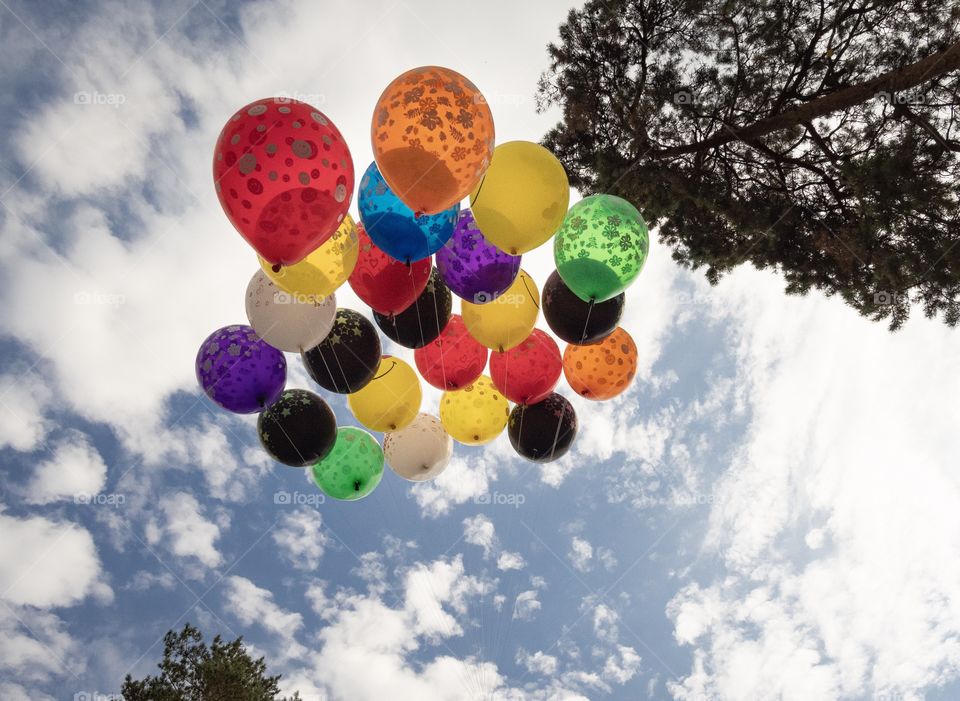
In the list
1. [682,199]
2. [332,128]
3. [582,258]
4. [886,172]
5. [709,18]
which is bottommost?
[332,128]

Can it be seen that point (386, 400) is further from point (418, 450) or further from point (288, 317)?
point (288, 317)

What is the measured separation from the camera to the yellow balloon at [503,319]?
15.2 feet

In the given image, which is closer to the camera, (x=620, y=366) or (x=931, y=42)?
(x=931, y=42)

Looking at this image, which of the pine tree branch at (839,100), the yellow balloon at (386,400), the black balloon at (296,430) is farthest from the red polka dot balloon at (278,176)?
the pine tree branch at (839,100)

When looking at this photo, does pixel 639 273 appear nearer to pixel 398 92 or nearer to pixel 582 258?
pixel 582 258

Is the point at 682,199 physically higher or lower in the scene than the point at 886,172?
higher

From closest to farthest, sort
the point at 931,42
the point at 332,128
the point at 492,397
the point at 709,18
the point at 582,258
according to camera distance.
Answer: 1. the point at 332,128
2. the point at 582,258
3. the point at 931,42
4. the point at 709,18
5. the point at 492,397

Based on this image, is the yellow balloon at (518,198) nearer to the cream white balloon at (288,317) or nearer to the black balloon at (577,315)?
the black balloon at (577,315)

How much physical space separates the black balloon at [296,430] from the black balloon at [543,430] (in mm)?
1690

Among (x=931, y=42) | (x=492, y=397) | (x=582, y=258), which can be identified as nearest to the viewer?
(x=582, y=258)

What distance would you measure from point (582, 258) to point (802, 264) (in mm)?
2910

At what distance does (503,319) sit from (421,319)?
0.71m

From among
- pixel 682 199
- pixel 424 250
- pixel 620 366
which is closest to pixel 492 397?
pixel 620 366

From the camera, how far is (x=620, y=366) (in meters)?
4.96
